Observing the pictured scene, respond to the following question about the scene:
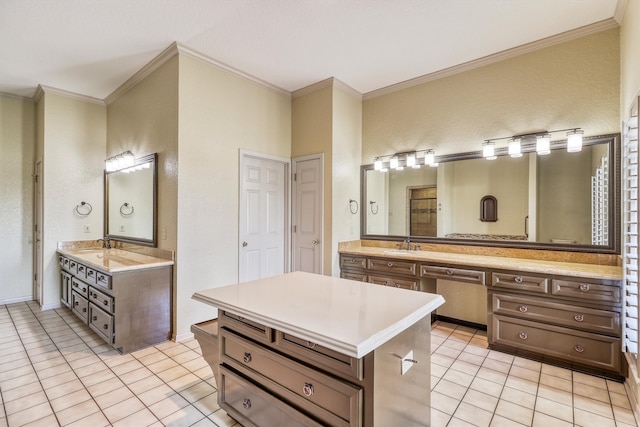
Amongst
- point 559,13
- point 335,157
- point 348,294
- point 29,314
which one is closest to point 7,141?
point 29,314

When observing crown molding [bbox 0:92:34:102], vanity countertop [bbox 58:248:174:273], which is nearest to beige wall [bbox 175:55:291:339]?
vanity countertop [bbox 58:248:174:273]

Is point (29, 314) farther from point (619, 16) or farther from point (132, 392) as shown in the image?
point (619, 16)

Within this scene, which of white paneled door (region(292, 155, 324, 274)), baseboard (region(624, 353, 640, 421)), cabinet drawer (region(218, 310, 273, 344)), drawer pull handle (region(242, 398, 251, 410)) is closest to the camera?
cabinet drawer (region(218, 310, 273, 344))

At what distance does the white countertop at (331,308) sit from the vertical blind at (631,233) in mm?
1416

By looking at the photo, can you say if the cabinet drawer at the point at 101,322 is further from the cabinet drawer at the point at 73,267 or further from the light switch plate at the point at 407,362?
the light switch plate at the point at 407,362

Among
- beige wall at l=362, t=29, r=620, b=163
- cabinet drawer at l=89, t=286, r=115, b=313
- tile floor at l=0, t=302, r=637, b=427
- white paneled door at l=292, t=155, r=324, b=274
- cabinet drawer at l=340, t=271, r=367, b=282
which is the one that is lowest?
tile floor at l=0, t=302, r=637, b=427

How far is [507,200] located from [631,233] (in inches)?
53.3

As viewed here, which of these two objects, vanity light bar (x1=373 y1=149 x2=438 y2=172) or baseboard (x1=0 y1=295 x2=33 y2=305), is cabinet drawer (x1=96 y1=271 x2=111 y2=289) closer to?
baseboard (x1=0 y1=295 x2=33 y2=305)

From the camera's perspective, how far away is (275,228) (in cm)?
426

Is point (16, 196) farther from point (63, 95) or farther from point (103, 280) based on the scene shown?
point (103, 280)

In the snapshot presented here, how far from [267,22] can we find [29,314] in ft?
15.1

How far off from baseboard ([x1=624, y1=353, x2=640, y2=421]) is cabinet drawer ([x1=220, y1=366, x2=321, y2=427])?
83.3 inches

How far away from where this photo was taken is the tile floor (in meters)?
2.00

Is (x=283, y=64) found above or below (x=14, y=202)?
above
